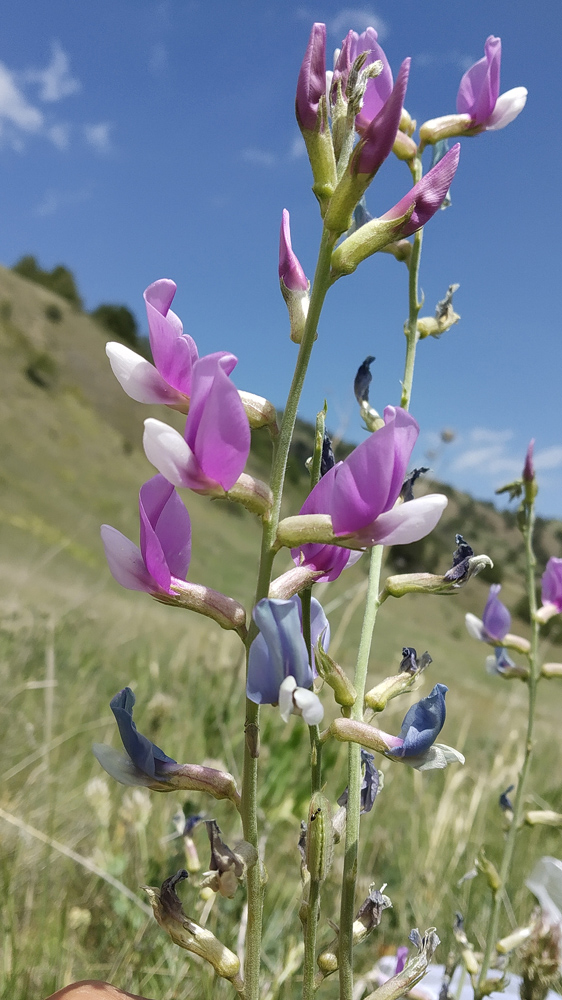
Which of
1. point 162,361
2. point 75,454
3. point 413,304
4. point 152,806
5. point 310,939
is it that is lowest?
point 152,806

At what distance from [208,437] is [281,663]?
0.23 meters

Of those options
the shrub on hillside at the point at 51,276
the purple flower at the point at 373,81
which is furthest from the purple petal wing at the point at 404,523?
the shrub on hillside at the point at 51,276

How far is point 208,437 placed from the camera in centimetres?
71

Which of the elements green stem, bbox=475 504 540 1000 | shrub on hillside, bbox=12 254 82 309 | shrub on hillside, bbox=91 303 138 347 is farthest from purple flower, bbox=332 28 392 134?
shrub on hillside, bbox=12 254 82 309

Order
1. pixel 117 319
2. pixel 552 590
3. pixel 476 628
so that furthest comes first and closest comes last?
pixel 117 319 < pixel 476 628 < pixel 552 590

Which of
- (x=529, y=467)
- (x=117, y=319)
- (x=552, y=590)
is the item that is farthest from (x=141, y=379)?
(x=117, y=319)

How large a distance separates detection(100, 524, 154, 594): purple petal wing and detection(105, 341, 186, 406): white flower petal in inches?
6.1

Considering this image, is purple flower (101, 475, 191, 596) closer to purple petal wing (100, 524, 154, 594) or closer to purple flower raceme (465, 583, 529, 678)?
purple petal wing (100, 524, 154, 594)

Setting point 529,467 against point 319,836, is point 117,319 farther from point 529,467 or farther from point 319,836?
point 319,836

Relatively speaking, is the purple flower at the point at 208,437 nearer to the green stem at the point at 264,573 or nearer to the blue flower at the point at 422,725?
the green stem at the point at 264,573

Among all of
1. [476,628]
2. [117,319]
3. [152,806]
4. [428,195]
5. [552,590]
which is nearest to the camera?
[428,195]

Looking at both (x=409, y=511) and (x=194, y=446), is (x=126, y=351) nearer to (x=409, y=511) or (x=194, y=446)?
(x=194, y=446)

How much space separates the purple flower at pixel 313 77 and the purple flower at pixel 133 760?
25.4 inches

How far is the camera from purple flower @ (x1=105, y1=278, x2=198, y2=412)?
0.78 m
